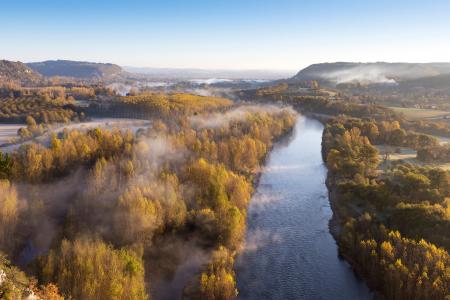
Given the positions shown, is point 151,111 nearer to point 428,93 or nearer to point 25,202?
point 25,202

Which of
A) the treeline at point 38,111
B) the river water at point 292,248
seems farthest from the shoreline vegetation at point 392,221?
the treeline at point 38,111

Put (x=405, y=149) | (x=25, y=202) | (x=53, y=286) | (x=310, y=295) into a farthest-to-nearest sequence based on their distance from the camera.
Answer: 1. (x=405, y=149)
2. (x=25, y=202)
3. (x=310, y=295)
4. (x=53, y=286)

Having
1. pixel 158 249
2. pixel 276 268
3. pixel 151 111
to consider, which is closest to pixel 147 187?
pixel 158 249

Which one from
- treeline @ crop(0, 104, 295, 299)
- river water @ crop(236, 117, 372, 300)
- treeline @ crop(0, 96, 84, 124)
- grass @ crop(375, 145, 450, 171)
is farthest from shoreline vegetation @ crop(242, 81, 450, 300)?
treeline @ crop(0, 96, 84, 124)

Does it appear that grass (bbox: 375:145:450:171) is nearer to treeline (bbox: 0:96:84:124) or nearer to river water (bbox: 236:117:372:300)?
river water (bbox: 236:117:372:300)

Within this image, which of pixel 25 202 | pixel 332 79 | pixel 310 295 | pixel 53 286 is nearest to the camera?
pixel 53 286

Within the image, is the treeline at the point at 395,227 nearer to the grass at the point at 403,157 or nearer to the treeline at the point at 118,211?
the grass at the point at 403,157
